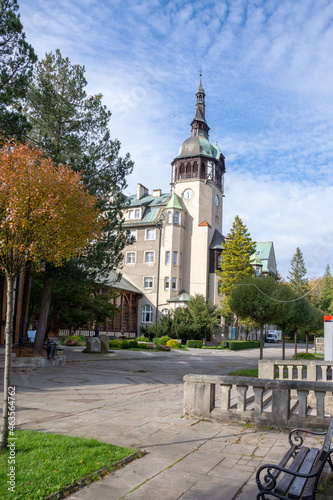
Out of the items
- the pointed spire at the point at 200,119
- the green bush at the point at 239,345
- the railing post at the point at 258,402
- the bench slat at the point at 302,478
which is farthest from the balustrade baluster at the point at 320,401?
the pointed spire at the point at 200,119

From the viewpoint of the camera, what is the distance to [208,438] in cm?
632

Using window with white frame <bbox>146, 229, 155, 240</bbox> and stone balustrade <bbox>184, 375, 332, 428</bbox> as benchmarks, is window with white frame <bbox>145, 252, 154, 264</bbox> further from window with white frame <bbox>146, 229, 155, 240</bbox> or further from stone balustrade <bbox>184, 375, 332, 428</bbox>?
stone balustrade <bbox>184, 375, 332, 428</bbox>

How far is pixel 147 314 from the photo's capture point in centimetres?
5281

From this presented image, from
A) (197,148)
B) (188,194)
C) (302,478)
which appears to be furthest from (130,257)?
(302,478)

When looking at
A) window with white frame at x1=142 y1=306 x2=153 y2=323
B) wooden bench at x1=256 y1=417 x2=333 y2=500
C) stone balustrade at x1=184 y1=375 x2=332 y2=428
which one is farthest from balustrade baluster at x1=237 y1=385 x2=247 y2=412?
window with white frame at x1=142 y1=306 x2=153 y2=323

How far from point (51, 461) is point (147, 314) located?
48.4 metres

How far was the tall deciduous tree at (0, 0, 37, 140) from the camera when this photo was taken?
1509 centimetres

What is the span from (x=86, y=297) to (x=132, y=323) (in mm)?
27713

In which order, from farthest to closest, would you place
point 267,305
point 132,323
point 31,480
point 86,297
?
1. point 132,323
2. point 86,297
3. point 267,305
4. point 31,480

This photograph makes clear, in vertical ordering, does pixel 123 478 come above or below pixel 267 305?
below

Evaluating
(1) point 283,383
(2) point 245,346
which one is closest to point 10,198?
(1) point 283,383

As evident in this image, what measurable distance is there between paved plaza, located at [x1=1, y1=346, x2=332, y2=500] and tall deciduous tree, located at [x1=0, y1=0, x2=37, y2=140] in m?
9.15

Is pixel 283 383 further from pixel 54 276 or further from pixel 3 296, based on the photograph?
pixel 3 296

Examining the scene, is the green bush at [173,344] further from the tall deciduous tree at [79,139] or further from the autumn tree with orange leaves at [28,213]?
the autumn tree with orange leaves at [28,213]
